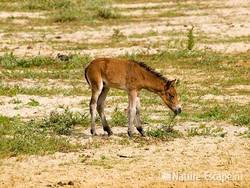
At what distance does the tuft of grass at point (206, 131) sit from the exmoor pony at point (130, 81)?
545 mm

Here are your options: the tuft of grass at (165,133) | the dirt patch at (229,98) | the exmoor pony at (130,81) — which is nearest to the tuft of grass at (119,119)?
the tuft of grass at (165,133)

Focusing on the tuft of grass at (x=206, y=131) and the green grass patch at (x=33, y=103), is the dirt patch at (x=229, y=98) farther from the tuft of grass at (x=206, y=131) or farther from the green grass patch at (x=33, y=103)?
the green grass patch at (x=33, y=103)

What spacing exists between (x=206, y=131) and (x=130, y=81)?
Answer: 1.58 meters

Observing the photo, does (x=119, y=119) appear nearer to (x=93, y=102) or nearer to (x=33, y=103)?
(x=93, y=102)

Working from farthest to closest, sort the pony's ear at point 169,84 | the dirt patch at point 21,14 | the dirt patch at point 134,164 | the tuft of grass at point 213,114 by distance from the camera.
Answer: the dirt patch at point 21,14 → the tuft of grass at point 213,114 → the pony's ear at point 169,84 → the dirt patch at point 134,164

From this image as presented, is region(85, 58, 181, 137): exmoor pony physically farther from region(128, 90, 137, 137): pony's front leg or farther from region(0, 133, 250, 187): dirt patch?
region(0, 133, 250, 187): dirt patch

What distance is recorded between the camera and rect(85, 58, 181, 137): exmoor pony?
1260cm

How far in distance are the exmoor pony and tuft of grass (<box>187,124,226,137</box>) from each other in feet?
1.79

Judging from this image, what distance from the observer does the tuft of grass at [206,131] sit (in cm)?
1301


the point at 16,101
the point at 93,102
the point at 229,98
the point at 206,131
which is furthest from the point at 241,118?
the point at 16,101

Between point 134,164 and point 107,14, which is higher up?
point 134,164

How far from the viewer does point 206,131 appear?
13.1 metres

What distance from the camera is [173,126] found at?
13516 millimetres

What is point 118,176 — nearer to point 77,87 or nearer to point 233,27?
point 77,87
